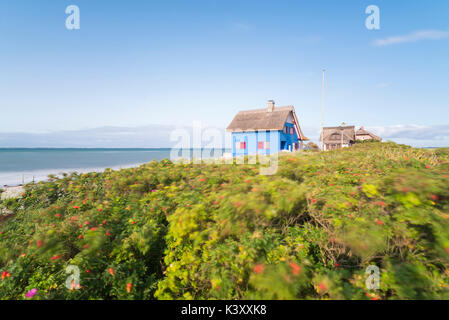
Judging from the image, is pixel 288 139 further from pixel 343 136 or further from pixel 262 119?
pixel 343 136

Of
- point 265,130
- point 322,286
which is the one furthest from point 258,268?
point 265,130

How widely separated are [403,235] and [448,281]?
0.60 meters

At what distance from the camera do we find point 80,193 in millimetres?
5934

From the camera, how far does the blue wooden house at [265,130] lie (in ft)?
75.3

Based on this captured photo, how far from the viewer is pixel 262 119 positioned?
2434 cm

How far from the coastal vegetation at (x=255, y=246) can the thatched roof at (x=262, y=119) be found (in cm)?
1915

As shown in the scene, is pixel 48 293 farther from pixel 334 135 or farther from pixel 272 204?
pixel 334 135

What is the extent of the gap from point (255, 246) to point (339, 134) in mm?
42074

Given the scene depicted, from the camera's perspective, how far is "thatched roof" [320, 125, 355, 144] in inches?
1501

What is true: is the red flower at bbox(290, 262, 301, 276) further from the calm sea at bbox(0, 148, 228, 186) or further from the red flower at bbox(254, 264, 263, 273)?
the calm sea at bbox(0, 148, 228, 186)

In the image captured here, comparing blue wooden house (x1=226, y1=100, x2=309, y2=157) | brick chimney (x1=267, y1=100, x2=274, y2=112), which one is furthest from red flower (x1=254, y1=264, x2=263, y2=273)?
brick chimney (x1=267, y1=100, x2=274, y2=112)
